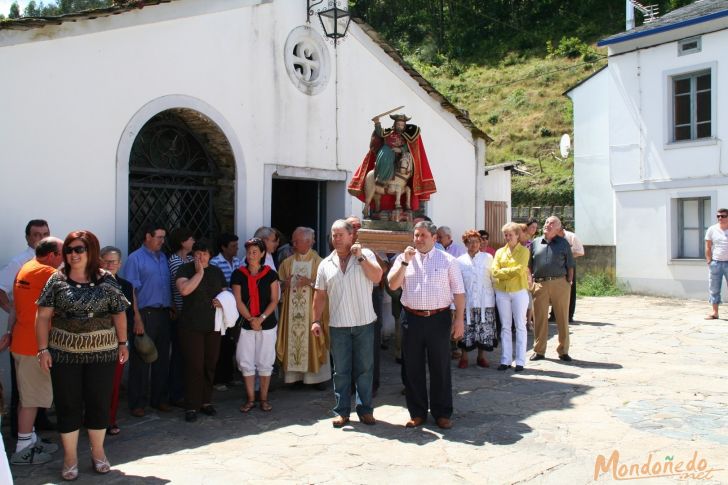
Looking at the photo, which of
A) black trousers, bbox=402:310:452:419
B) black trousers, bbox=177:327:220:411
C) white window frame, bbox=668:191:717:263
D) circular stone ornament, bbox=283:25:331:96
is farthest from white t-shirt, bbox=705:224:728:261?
black trousers, bbox=177:327:220:411

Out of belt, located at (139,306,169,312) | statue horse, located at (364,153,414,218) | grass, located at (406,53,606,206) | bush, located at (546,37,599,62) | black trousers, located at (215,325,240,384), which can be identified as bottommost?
black trousers, located at (215,325,240,384)

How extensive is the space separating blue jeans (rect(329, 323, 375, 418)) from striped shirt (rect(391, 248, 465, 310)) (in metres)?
0.50

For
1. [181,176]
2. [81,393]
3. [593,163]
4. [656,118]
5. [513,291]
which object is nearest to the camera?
[81,393]

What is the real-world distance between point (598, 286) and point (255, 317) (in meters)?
11.9

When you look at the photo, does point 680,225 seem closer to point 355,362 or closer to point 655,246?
point 655,246

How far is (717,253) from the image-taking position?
1180 centimetres

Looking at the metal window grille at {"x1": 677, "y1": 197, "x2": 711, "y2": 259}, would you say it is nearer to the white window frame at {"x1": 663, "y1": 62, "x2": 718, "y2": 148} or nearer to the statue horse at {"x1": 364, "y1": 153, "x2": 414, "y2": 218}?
the white window frame at {"x1": 663, "y1": 62, "x2": 718, "y2": 148}

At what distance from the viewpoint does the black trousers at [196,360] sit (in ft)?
21.2

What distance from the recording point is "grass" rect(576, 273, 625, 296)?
16.6 meters

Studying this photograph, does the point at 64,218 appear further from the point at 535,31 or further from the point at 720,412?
the point at 535,31

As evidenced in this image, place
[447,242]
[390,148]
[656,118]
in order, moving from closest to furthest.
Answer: [390,148] < [447,242] < [656,118]

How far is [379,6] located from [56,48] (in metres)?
44.3

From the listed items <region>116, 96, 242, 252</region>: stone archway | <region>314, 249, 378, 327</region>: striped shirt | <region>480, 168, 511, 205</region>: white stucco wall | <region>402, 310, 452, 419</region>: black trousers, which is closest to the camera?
<region>402, 310, 452, 419</region>: black trousers

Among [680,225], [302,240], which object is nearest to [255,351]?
[302,240]
